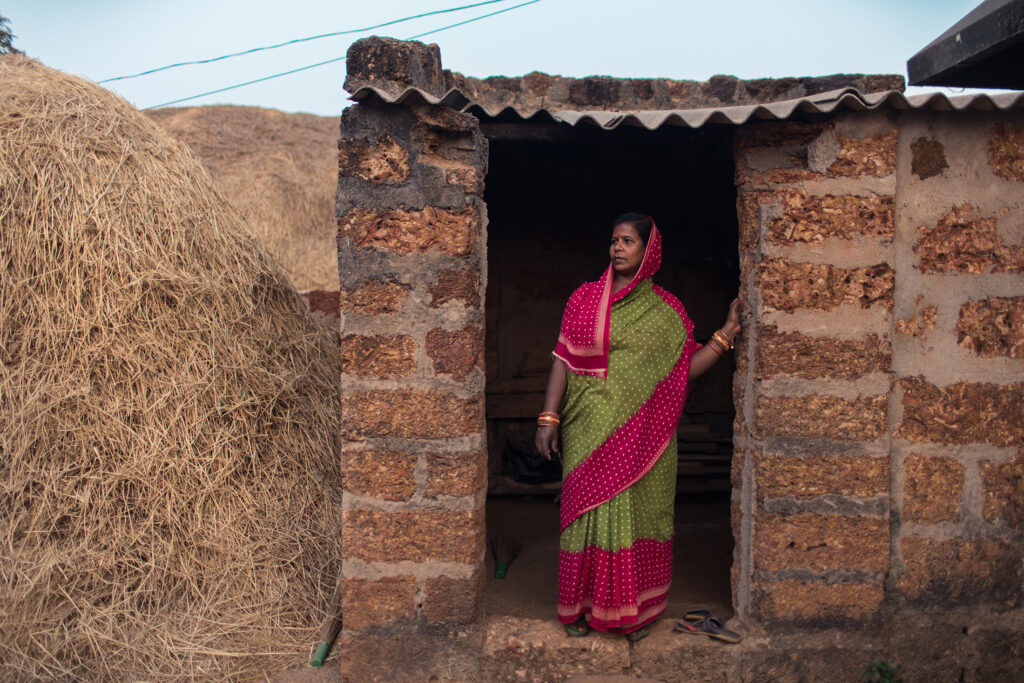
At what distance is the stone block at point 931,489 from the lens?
119 inches

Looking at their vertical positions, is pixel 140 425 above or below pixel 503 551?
above

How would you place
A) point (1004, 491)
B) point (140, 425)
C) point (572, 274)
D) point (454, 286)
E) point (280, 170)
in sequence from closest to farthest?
point (454, 286) → point (1004, 491) → point (140, 425) → point (572, 274) → point (280, 170)

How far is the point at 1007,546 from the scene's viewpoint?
10.1 ft

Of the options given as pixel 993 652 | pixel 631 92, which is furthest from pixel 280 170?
pixel 993 652

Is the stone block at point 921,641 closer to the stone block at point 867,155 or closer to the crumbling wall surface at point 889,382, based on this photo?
the crumbling wall surface at point 889,382

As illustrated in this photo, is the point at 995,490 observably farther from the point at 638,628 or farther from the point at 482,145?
the point at 482,145

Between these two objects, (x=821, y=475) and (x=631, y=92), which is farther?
(x=631, y=92)

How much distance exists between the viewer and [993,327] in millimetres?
3029

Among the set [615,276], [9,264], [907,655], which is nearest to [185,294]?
[9,264]

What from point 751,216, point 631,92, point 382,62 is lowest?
point 751,216

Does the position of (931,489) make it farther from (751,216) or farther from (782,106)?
(782,106)

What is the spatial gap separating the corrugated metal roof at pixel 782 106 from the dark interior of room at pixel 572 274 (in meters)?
2.05

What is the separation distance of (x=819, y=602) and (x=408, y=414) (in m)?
1.68

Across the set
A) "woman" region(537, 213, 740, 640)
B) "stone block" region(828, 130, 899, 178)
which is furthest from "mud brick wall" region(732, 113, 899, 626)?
"woman" region(537, 213, 740, 640)
